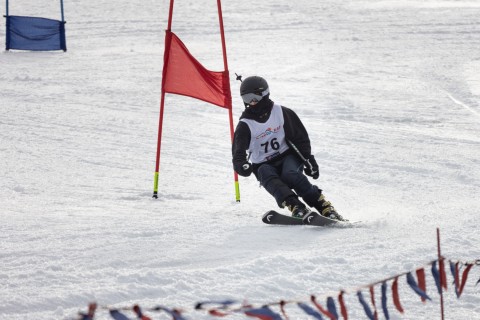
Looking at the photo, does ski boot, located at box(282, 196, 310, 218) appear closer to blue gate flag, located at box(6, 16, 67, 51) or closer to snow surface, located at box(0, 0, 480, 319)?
snow surface, located at box(0, 0, 480, 319)

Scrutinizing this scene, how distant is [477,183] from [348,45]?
12753mm

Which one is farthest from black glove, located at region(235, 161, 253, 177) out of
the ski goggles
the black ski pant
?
the ski goggles

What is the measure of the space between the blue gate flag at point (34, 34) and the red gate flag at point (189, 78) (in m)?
12.2

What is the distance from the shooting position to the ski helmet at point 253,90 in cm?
670

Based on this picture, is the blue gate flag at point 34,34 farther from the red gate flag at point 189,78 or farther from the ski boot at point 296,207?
the ski boot at point 296,207

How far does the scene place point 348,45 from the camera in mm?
21078

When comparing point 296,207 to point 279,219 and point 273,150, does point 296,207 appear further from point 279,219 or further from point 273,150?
point 273,150

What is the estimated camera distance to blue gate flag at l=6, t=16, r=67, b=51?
64.9 ft

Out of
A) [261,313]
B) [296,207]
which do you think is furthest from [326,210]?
[261,313]

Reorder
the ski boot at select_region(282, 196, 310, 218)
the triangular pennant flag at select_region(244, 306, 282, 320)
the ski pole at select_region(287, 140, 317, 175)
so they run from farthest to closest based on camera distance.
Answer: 1. the ski pole at select_region(287, 140, 317, 175)
2. the ski boot at select_region(282, 196, 310, 218)
3. the triangular pennant flag at select_region(244, 306, 282, 320)

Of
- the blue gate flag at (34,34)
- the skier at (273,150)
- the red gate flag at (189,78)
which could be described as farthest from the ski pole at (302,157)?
the blue gate flag at (34,34)

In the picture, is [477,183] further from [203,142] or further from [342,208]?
[203,142]

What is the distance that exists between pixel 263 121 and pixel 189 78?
5.85ft

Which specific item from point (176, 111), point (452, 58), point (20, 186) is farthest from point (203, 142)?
point (452, 58)
